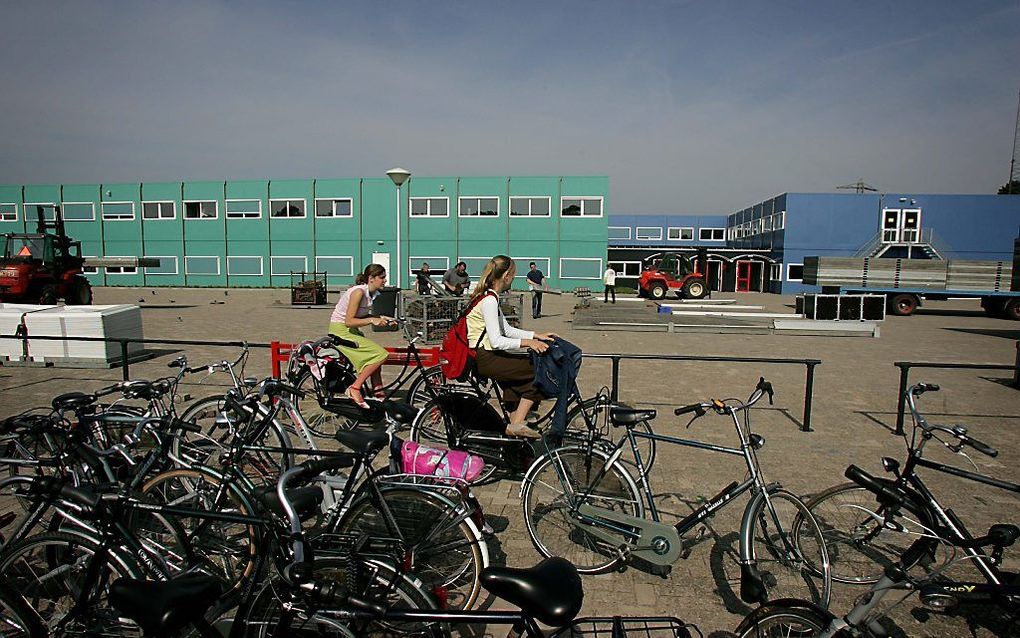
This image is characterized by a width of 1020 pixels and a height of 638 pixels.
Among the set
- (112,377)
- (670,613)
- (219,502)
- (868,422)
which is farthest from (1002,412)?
(112,377)

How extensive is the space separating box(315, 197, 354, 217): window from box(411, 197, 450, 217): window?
4070 millimetres

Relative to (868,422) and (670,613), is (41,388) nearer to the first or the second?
(670,613)

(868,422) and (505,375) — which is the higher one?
(505,375)

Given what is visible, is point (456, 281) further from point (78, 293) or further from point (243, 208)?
point (243, 208)

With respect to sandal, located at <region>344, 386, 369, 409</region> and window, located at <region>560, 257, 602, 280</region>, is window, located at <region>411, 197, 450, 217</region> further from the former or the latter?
sandal, located at <region>344, 386, 369, 409</region>

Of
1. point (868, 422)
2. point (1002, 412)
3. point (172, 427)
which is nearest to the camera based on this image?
point (172, 427)

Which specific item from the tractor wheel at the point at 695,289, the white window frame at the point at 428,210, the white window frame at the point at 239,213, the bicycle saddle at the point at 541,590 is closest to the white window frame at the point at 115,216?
the white window frame at the point at 239,213

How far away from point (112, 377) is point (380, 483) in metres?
8.35

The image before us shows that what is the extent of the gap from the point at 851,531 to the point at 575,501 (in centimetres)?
168

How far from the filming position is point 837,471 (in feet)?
18.2

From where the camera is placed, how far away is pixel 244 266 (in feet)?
129

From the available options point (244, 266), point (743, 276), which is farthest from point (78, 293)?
point (743, 276)

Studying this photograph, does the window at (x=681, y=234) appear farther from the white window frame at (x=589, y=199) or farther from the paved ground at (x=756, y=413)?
the paved ground at (x=756, y=413)

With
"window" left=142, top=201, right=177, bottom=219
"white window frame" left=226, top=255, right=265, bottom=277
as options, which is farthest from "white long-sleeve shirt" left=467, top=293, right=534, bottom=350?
"window" left=142, top=201, right=177, bottom=219
